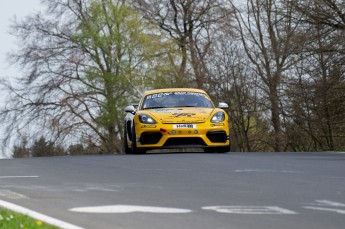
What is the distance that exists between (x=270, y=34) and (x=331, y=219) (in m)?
43.8

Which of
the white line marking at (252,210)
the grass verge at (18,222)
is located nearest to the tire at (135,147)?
the white line marking at (252,210)

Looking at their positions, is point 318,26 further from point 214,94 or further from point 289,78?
point 214,94

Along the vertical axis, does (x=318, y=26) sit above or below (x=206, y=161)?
above

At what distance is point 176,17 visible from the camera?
2279 inches

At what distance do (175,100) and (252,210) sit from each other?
14001 mm

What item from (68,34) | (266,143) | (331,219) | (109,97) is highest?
(68,34)

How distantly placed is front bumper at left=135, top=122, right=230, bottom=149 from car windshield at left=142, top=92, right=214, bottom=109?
1.17 meters

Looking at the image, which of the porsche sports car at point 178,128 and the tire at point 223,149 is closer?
the porsche sports car at point 178,128

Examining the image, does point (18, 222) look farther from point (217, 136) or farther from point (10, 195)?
point (217, 136)

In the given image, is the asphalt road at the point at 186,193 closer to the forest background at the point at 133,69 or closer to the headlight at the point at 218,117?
the headlight at the point at 218,117

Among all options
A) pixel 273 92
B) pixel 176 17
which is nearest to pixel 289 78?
pixel 273 92

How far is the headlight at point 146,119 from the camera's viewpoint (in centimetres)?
2141

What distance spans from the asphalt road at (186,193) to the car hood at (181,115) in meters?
4.68

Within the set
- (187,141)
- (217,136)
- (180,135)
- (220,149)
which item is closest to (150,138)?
(180,135)
